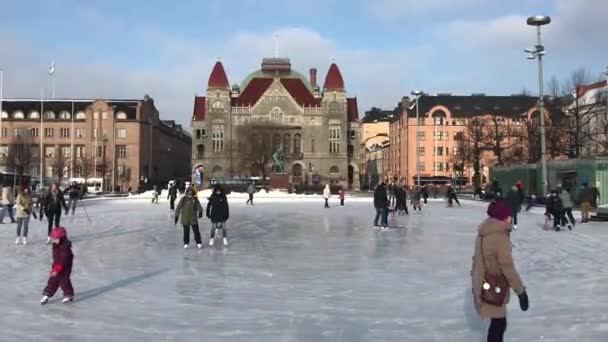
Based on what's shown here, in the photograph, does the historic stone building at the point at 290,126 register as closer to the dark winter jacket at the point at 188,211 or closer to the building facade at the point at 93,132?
the building facade at the point at 93,132

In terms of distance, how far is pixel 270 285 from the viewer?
1051 centimetres

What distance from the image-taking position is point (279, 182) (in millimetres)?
67188

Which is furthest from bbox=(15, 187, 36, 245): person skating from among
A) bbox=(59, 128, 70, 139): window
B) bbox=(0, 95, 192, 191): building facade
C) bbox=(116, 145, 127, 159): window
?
bbox=(59, 128, 70, 139): window

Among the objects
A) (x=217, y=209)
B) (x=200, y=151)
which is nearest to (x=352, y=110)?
(x=200, y=151)

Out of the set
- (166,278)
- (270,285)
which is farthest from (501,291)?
(166,278)

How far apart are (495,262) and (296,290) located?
4.90 metres

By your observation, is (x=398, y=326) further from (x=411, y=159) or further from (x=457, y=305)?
(x=411, y=159)

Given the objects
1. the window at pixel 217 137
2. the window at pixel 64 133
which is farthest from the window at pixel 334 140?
the window at pixel 64 133

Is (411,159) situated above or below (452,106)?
below

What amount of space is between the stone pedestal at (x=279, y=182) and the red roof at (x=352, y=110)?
55.8 meters

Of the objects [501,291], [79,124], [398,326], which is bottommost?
[398,326]

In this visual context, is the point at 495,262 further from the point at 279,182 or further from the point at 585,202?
the point at 279,182

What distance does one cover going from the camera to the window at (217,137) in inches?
4333

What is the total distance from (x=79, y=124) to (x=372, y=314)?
9665 centimetres
